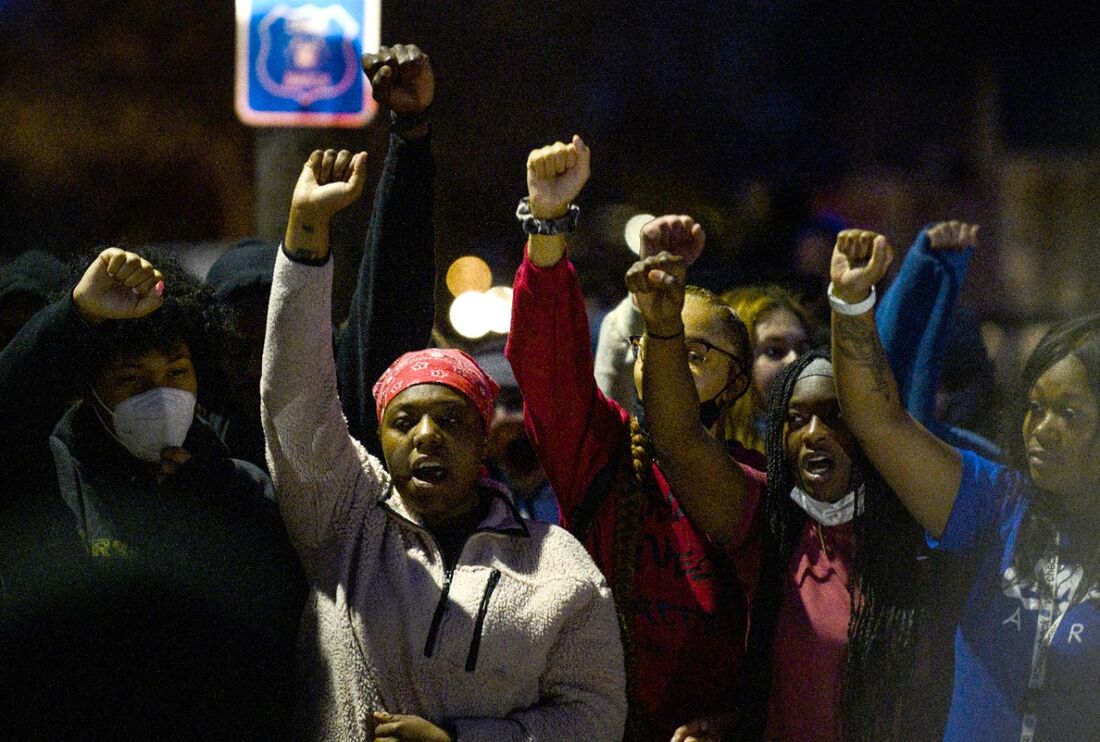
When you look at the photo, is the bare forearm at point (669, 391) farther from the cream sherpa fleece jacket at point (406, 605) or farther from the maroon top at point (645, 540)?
the cream sherpa fleece jacket at point (406, 605)

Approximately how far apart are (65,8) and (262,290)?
339 inches

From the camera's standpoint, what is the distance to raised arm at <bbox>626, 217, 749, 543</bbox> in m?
2.75

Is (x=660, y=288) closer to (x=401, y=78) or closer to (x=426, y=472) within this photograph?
(x=426, y=472)

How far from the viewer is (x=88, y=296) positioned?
255 centimetres

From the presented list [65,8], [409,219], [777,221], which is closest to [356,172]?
[409,219]

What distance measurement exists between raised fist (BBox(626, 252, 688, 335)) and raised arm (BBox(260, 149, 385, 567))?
1.85ft

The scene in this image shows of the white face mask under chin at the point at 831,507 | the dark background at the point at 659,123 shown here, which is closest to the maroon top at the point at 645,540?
the white face mask under chin at the point at 831,507

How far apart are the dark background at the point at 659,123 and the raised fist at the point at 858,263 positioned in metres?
6.16

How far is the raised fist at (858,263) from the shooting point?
2703 millimetres

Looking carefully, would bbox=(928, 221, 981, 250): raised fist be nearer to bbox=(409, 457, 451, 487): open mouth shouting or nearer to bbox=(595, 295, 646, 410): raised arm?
bbox=(595, 295, 646, 410): raised arm

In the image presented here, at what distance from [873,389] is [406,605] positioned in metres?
0.98

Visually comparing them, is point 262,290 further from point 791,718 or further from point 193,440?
point 791,718

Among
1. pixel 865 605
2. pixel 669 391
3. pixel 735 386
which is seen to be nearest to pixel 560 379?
pixel 669 391

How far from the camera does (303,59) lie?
27.8 ft
